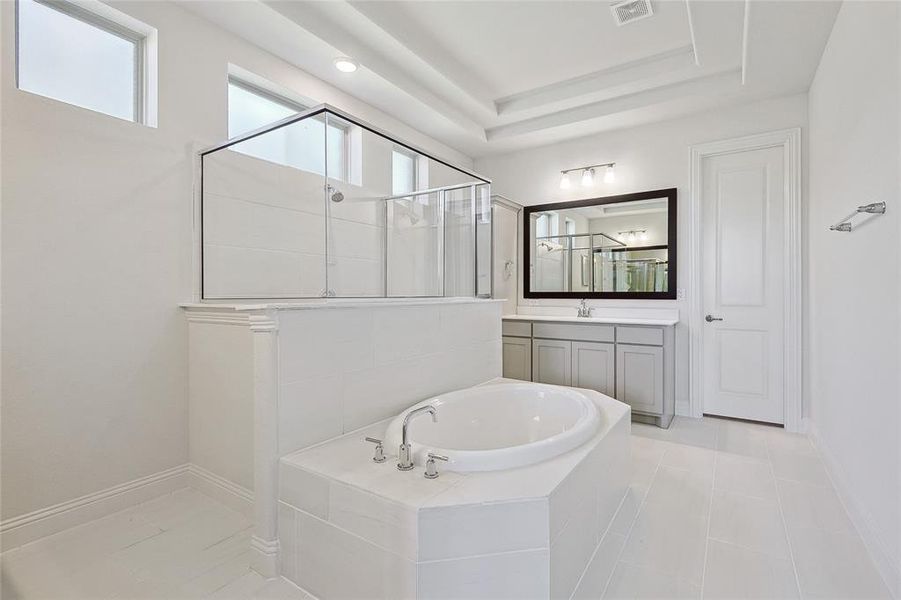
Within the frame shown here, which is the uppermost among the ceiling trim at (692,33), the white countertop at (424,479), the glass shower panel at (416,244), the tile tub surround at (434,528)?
the ceiling trim at (692,33)

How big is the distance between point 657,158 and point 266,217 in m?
3.18

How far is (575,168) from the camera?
4.04 meters

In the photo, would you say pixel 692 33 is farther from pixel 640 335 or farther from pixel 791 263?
pixel 640 335

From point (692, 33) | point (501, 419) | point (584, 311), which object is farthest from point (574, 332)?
point (692, 33)

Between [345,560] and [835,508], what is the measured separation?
224 centimetres

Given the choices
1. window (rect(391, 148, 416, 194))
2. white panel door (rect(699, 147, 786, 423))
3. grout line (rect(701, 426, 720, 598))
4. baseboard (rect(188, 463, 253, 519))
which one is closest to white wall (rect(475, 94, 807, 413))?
white panel door (rect(699, 147, 786, 423))

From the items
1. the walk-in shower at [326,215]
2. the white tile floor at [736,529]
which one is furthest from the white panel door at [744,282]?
the walk-in shower at [326,215]

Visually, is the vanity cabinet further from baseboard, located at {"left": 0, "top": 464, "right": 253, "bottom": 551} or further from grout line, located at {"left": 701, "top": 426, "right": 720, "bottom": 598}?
baseboard, located at {"left": 0, "top": 464, "right": 253, "bottom": 551}

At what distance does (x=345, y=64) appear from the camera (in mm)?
2695

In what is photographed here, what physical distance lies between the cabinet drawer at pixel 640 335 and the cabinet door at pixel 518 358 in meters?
0.77

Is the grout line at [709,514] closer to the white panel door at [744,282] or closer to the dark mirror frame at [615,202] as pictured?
the white panel door at [744,282]

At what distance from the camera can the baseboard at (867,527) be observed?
4.72 feet

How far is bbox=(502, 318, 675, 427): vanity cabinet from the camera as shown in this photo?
3.16 metres

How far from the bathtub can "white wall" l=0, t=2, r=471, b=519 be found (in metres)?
1.32
